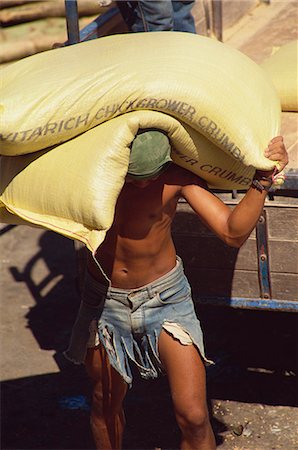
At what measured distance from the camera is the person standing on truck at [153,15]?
6164 millimetres

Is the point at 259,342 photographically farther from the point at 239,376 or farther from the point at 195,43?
the point at 195,43

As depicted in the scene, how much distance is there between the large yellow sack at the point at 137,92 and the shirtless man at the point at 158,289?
20 centimetres

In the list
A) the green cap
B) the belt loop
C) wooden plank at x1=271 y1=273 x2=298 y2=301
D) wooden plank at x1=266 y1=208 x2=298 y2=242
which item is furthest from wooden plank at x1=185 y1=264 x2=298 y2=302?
the green cap

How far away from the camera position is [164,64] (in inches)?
164

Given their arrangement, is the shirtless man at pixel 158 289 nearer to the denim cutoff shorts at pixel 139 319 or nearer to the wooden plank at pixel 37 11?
the denim cutoff shorts at pixel 139 319

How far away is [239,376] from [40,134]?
7.84 feet

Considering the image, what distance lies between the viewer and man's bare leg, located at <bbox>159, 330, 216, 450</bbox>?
4355mm

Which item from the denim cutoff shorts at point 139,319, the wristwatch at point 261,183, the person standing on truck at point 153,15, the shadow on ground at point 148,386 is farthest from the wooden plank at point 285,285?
the person standing on truck at point 153,15

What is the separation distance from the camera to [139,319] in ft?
14.5

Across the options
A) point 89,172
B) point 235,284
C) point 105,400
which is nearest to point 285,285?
point 235,284

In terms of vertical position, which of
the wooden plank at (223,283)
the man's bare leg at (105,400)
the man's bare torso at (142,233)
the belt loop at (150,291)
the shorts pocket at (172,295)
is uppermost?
the man's bare torso at (142,233)

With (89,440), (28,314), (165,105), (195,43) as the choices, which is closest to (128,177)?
(165,105)

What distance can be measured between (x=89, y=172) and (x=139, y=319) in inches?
30.6

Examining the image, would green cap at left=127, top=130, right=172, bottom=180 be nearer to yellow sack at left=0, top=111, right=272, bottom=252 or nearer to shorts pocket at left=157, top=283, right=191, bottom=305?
yellow sack at left=0, top=111, right=272, bottom=252
